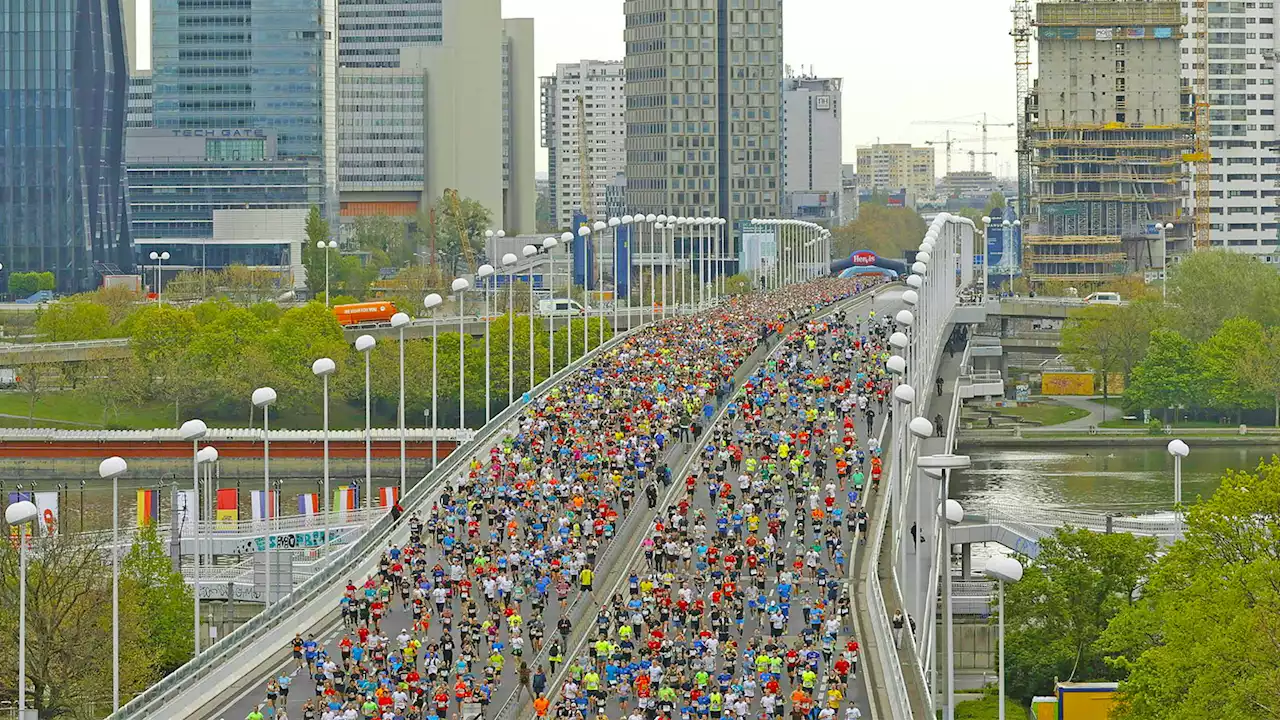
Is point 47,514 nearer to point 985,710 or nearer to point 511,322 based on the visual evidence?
point 511,322

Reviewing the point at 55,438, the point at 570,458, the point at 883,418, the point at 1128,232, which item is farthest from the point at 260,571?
the point at 1128,232

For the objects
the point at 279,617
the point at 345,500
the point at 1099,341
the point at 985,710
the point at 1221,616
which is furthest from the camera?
the point at 1099,341

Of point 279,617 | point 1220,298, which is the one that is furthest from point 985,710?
point 1220,298

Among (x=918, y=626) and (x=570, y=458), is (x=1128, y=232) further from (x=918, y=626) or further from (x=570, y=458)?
(x=918, y=626)

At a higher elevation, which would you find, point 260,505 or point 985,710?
point 260,505

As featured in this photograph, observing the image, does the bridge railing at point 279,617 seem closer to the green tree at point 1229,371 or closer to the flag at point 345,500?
the flag at point 345,500
